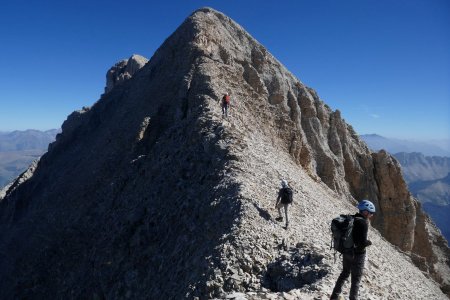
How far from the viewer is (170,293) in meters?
17.1

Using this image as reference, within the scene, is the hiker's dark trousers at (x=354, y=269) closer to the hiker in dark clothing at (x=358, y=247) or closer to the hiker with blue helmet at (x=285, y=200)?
the hiker in dark clothing at (x=358, y=247)

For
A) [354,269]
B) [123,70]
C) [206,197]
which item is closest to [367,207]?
[354,269]

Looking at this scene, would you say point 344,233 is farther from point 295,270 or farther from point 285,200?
point 285,200

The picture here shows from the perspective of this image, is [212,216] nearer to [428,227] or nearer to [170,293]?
[170,293]

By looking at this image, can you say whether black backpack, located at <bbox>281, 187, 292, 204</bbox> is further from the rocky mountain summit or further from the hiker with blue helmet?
the rocky mountain summit

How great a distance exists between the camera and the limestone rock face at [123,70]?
9719cm

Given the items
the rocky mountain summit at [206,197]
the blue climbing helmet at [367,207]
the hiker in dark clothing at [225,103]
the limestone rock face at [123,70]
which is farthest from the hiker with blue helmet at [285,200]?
the limestone rock face at [123,70]

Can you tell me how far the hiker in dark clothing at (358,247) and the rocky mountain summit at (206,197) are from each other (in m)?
1.54

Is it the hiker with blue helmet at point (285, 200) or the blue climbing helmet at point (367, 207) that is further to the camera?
the hiker with blue helmet at point (285, 200)

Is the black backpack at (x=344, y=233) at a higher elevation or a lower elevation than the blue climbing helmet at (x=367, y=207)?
lower

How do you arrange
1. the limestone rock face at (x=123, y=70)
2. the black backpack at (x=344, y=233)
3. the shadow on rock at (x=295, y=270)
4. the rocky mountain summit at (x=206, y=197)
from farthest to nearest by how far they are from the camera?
the limestone rock face at (x=123, y=70) < the rocky mountain summit at (x=206, y=197) < the shadow on rock at (x=295, y=270) < the black backpack at (x=344, y=233)

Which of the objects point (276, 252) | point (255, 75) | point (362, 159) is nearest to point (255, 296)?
point (276, 252)

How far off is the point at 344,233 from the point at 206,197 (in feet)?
37.9

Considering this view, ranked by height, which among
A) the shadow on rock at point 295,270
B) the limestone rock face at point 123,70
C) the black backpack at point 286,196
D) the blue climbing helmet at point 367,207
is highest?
the limestone rock face at point 123,70
